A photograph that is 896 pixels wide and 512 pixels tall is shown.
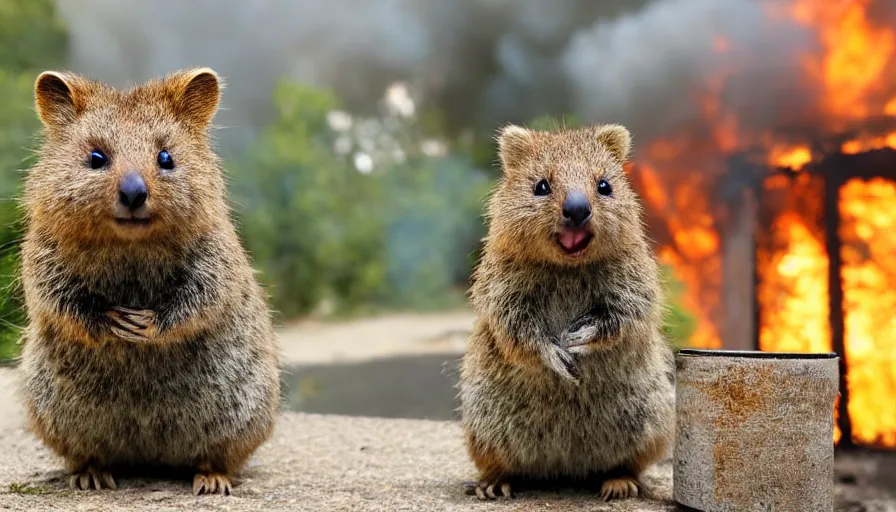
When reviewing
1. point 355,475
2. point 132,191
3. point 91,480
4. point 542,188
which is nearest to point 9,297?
point 91,480

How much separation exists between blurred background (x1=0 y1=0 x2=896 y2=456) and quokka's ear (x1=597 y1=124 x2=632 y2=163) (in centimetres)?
246

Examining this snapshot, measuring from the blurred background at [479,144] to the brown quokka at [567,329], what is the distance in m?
2.85

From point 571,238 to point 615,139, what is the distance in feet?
2.85

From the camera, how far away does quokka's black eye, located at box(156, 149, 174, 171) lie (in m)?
4.11

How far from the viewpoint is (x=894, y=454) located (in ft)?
25.2

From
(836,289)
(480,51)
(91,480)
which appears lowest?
(91,480)

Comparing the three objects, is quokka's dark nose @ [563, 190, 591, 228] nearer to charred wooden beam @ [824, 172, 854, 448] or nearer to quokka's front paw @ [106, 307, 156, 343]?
quokka's front paw @ [106, 307, 156, 343]

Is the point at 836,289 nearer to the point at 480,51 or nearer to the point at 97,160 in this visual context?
the point at 480,51

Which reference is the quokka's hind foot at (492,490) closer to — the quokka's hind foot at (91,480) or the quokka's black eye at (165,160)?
the quokka's hind foot at (91,480)

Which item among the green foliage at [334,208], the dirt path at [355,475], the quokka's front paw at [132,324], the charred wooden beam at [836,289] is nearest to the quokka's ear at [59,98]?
the quokka's front paw at [132,324]

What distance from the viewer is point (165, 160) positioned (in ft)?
13.5

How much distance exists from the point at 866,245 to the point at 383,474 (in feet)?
17.5

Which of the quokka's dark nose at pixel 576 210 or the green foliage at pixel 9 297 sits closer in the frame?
the quokka's dark nose at pixel 576 210

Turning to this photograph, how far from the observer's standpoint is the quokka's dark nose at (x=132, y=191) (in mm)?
3795
